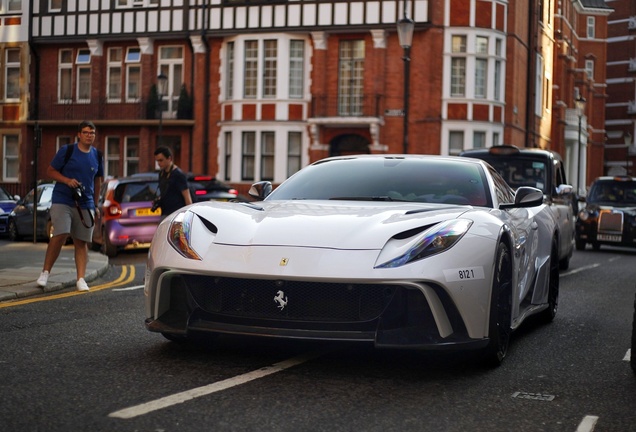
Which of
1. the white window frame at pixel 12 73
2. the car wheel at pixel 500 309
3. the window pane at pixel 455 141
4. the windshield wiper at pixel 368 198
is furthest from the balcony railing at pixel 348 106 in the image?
the car wheel at pixel 500 309

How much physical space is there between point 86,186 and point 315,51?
29.3m

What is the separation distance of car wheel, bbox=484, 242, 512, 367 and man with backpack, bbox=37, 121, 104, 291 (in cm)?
556

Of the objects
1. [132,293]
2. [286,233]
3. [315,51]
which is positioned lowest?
[132,293]

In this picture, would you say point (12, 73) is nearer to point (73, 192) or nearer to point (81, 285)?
point (81, 285)

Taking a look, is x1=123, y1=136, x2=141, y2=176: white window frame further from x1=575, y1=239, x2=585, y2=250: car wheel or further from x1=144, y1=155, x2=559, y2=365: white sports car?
x1=144, y1=155, x2=559, y2=365: white sports car

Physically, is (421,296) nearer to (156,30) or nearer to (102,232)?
(102,232)

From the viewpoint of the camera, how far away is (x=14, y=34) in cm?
4444

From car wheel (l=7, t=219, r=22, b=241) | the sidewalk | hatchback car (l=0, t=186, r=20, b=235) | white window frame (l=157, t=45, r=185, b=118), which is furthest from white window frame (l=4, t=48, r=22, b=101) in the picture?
the sidewalk

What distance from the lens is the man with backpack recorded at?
10727mm

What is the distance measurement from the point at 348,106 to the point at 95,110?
36.2 ft

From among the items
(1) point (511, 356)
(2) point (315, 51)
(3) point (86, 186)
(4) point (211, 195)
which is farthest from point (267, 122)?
(1) point (511, 356)

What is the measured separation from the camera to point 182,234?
6.15 metres

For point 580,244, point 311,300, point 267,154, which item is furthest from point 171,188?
point 267,154

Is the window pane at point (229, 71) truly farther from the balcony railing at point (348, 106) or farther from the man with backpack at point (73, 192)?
the man with backpack at point (73, 192)
